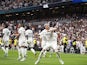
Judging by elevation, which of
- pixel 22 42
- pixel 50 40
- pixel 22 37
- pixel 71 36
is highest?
pixel 50 40

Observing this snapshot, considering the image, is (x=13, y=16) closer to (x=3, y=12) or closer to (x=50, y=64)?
(x=3, y=12)

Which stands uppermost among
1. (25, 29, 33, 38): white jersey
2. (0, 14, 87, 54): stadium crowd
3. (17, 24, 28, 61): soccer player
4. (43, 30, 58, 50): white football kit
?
(43, 30, 58, 50): white football kit

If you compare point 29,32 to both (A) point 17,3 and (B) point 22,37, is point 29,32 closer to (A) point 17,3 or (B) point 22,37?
(B) point 22,37

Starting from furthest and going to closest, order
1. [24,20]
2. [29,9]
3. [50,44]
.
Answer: [24,20], [29,9], [50,44]

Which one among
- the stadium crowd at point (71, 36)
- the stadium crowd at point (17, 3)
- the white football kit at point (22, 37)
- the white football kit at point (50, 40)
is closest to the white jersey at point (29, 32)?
the white football kit at point (22, 37)

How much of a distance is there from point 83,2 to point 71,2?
1.75 meters

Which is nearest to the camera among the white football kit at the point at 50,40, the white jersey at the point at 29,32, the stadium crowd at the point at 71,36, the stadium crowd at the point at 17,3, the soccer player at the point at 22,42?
the white football kit at the point at 50,40

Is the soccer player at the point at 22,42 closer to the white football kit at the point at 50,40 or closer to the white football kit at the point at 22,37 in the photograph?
the white football kit at the point at 22,37

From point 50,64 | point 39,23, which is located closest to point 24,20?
point 39,23

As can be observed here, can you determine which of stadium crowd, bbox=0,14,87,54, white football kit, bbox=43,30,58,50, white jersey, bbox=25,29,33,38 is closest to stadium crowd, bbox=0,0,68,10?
stadium crowd, bbox=0,14,87,54

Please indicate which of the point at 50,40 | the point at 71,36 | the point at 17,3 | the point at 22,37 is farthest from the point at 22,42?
the point at 17,3

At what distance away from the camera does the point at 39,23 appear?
53719 millimetres

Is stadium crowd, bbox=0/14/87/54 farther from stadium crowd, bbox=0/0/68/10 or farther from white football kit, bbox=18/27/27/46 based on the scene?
white football kit, bbox=18/27/27/46

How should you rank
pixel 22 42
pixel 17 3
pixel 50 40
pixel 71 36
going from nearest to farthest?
pixel 50 40 → pixel 22 42 → pixel 71 36 → pixel 17 3
